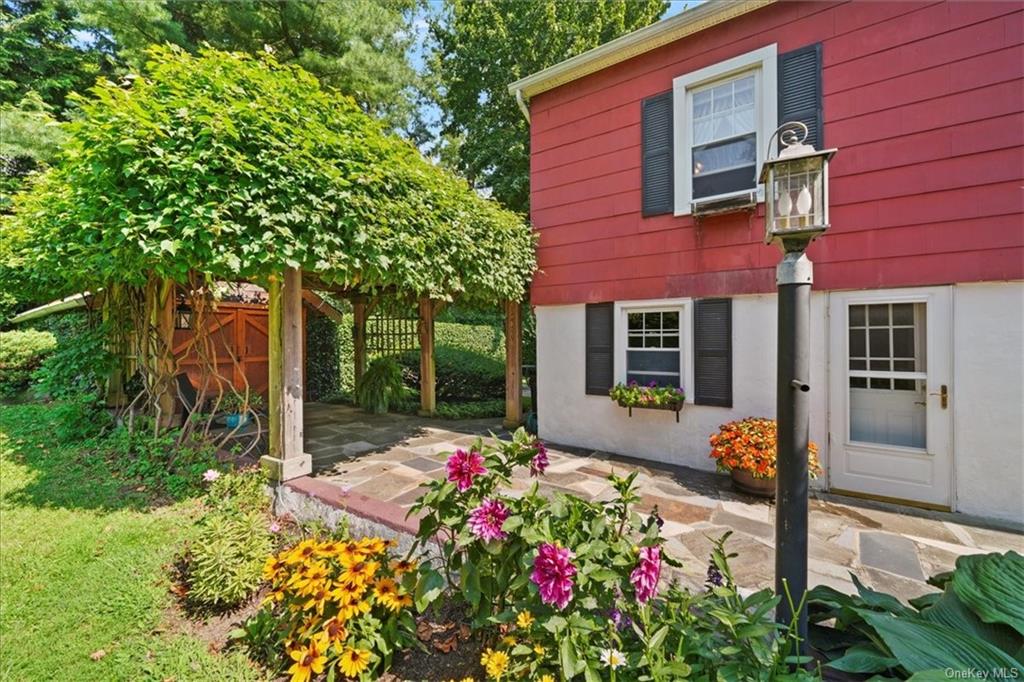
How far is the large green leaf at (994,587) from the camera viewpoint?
1.34 metres

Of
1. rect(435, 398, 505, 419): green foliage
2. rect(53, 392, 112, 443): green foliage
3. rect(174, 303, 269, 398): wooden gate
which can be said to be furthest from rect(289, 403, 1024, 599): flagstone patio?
rect(174, 303, 269, 398): wooden gate

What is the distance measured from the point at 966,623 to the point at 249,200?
4.36m

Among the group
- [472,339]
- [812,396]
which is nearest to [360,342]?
[472,339]

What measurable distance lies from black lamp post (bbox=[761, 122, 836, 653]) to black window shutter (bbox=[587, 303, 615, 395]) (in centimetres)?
330

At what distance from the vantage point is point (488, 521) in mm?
1596

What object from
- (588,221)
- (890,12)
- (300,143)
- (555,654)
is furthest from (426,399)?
(890,12)

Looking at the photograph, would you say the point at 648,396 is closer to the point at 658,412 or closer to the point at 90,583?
the point at 658,412

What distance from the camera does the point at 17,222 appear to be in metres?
4.70

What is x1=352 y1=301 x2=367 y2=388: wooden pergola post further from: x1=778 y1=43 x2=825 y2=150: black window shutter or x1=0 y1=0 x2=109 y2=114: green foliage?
x1=0 y1=0 x2=109 y2=114: green foliage

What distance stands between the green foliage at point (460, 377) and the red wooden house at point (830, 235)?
3.64 metres

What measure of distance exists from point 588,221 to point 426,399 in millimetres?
4224

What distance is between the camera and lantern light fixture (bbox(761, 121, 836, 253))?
1650mm

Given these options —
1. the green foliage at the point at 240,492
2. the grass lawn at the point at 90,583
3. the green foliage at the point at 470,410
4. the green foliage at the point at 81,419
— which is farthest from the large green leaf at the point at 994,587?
the green foliage at the point at 81,419

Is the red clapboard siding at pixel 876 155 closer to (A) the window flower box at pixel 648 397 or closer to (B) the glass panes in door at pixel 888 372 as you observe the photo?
(B) the glass panes in door at pixel 888 372
